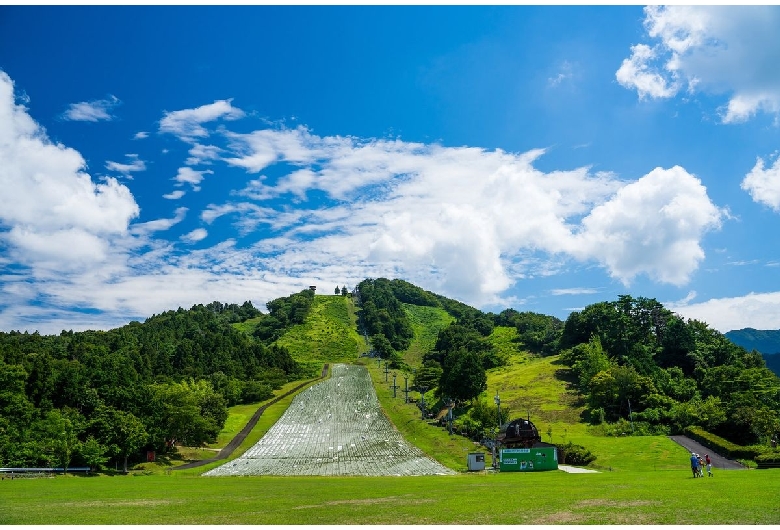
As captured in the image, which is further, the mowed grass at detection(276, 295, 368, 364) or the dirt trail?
the mowed grass at detection(276, 295, 368, 364)

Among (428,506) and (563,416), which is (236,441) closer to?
(563,416)

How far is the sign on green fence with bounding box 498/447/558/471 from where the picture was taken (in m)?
44.6

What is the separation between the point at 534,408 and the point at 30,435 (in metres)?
65.7

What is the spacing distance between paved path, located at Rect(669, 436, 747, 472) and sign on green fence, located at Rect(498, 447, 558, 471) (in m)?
13.4

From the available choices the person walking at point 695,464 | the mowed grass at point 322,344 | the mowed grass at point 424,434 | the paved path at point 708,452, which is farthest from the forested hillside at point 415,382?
the person walking at point 695,464

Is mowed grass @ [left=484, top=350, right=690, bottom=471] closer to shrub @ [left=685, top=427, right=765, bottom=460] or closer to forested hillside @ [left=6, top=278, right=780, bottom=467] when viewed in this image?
forested hillside @ [left=6, top=278, right=780, bottom=467]

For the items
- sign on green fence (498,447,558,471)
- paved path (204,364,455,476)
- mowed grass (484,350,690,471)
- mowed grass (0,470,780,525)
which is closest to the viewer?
mowed grass (0,470,780,525)

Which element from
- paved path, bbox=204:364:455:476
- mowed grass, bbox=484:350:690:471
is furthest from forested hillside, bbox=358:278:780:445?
paved path, bbox=204:364:455:476

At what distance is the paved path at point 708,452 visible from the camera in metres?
48.0

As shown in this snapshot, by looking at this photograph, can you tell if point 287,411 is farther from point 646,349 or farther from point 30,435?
point 646,349

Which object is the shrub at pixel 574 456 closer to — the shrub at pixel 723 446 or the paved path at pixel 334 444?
the paved path at pixel 334 444

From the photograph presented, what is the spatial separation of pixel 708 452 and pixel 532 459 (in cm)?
2239

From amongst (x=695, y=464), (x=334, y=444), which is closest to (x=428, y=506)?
(x=695, y=464)

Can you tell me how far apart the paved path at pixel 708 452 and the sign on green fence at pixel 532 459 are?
13.4 meters
